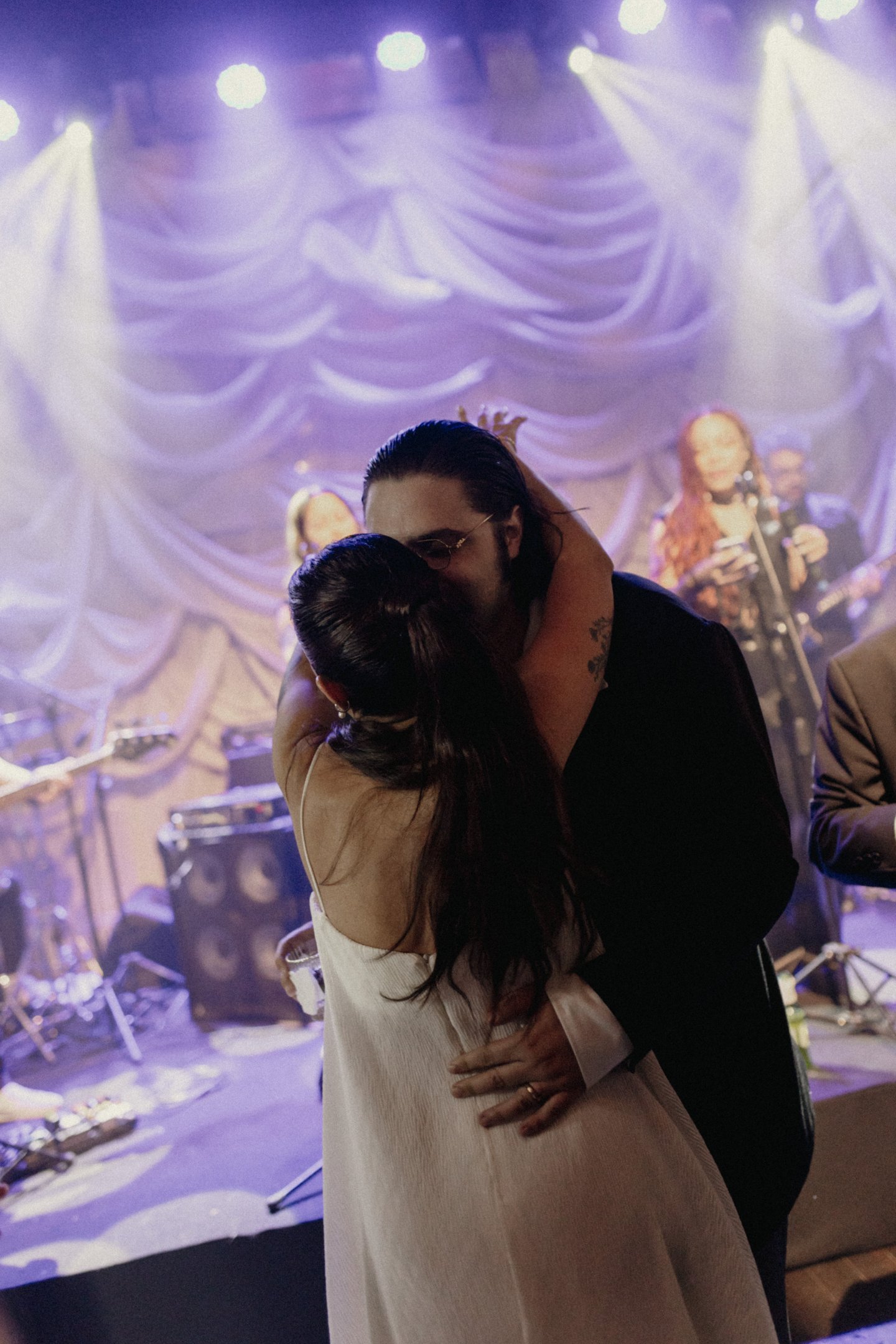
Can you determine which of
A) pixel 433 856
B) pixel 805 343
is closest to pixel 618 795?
pixel 433 856

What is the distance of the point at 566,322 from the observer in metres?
5.30

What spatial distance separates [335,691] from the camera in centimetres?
99

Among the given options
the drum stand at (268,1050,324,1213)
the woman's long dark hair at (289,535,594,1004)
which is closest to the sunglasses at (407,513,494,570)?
the woman's long dark hair at (289,535,594,1004)

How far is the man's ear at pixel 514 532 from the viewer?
129cm

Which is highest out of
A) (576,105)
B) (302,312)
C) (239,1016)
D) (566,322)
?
(576,105)

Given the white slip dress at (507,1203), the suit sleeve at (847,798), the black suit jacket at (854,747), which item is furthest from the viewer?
the black suit jacket at (854,747)

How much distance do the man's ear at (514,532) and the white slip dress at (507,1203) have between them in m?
0.50

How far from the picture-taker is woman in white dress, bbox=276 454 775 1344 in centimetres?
91

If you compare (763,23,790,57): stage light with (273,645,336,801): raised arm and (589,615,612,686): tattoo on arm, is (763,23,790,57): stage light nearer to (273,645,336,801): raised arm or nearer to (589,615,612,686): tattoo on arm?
(589,615,612,686): tattoo on arm

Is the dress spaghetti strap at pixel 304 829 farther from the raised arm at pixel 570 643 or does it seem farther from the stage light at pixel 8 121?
the stage light at pixel 8 121

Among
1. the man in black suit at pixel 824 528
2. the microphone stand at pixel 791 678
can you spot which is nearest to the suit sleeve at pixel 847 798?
the microphone stand at pixel 791 678

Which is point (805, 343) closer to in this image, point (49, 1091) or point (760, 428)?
point (760, 428)

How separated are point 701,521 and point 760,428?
1250mm

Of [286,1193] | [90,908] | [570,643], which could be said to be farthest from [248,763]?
[570,643]
